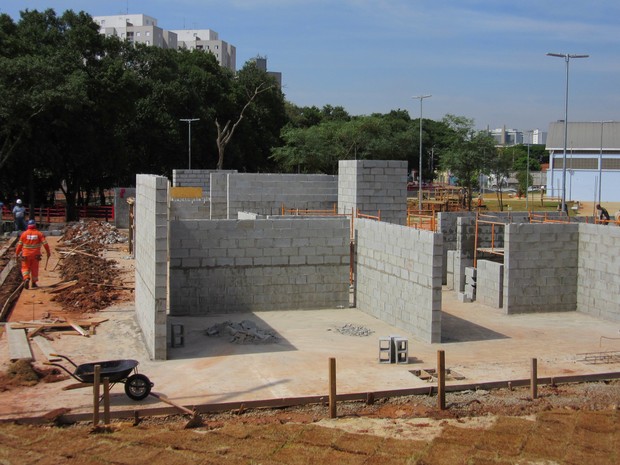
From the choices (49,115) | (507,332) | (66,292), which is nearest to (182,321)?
(66,292)

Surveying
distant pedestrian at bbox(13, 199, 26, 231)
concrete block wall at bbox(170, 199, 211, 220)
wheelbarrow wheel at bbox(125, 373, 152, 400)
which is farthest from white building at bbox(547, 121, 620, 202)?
wheelbarrow wheel at bbox(125, 373, 152, 400)

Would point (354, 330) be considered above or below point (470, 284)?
below

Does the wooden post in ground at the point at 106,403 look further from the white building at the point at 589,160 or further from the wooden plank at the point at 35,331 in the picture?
the white building at the point at 589,160

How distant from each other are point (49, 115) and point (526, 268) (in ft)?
87.9

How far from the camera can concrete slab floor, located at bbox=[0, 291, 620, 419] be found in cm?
1123

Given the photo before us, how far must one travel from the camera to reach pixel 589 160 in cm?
6831

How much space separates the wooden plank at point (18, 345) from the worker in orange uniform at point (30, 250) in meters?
4.37

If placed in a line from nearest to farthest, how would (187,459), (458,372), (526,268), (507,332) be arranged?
(187,459) < (458,372) < (507,332) < (526,268)

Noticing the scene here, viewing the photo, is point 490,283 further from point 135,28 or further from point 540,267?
point 135,28

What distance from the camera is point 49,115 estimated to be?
36.6 meters

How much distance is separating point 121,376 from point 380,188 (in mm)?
12622

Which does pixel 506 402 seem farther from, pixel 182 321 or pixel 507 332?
pixel 182 321

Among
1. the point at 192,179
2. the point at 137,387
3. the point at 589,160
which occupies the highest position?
the point at 589,160

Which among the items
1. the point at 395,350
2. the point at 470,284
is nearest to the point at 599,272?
the point at 470,284
